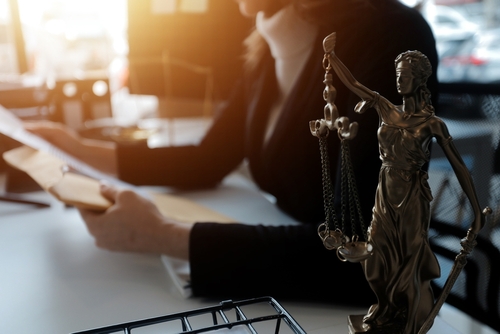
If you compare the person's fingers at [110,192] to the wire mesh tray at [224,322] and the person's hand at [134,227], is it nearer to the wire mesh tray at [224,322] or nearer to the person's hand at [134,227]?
the person's hand at [134,227]

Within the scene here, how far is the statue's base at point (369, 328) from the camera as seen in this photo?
33 cm

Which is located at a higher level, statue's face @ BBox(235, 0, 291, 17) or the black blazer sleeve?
statue's face @ BBox(235, 0, 291, 17)

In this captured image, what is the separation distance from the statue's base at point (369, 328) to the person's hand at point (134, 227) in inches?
11.2

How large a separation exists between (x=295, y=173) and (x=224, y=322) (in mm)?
344

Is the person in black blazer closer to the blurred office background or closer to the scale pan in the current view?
the scale pan

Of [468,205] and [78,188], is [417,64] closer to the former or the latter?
[78,188]

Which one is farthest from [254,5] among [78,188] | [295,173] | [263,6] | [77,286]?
[77,286]

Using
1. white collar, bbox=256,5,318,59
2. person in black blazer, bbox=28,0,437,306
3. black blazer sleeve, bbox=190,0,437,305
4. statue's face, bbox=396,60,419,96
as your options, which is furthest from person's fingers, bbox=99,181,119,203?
statue's face, bbox=396,60,419,96

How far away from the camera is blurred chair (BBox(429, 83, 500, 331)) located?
2.50 feet

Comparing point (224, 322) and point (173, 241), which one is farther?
point (173, 241)

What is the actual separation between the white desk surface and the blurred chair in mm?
297

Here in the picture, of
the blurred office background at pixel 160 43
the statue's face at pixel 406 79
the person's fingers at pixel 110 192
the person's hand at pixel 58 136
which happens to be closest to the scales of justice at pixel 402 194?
the statue's face at pixel 406 79

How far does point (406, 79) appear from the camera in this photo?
0.93ft

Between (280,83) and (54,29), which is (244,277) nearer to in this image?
(280,83)
